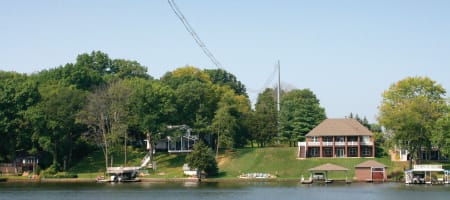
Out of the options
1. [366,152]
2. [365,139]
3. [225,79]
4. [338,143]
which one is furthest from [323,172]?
[225,79]

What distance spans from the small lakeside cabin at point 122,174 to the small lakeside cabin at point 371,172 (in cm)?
2898

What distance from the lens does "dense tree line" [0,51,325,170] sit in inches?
4008

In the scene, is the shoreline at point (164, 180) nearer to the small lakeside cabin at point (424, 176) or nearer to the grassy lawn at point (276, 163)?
the grassy lawn at point (276, 163)

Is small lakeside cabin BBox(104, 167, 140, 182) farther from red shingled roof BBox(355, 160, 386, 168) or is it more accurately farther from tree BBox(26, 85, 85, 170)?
red shingled roof BBox(355, 160, 386, 168)

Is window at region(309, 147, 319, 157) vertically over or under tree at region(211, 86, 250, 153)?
under

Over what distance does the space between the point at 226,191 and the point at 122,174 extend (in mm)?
25512

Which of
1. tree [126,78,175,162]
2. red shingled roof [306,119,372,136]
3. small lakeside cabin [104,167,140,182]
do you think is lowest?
small lakeside cabin [104,167,140,182]

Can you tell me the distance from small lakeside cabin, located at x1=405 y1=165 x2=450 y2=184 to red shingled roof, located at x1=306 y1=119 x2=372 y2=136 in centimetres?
1654

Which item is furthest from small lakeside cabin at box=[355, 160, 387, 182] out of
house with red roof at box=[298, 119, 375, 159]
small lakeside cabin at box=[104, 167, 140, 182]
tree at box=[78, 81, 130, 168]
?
tree at box=[78, 81, 130, 168]

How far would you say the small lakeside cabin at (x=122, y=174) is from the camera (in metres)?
96.2

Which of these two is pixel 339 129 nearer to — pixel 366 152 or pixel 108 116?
pixel 366 152

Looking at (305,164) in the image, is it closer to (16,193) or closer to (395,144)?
(395,144)

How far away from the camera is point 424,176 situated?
86.8m

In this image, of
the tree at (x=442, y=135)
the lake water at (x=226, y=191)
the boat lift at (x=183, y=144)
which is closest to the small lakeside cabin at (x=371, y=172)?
the lake water at (x=226, y=191)
